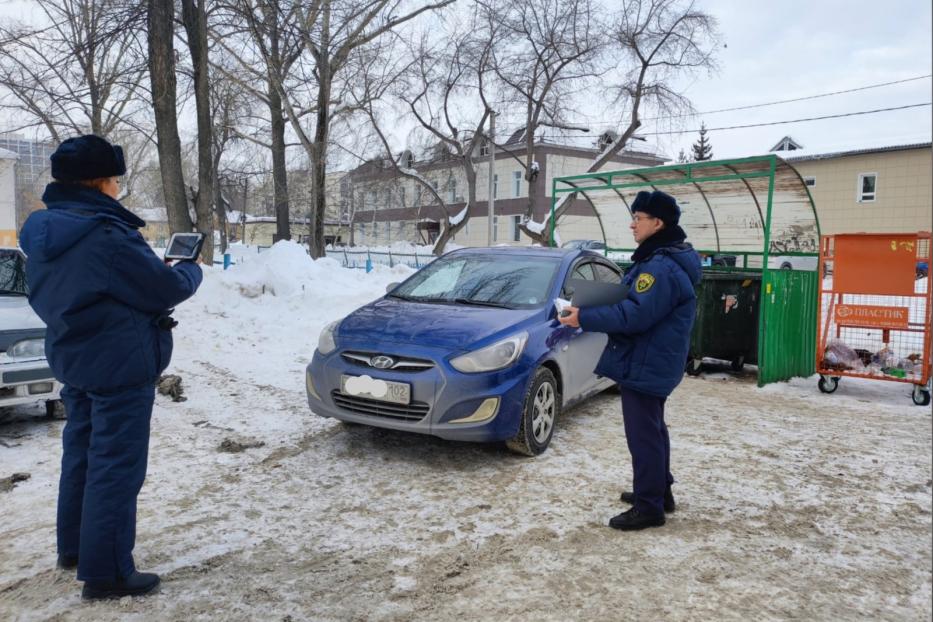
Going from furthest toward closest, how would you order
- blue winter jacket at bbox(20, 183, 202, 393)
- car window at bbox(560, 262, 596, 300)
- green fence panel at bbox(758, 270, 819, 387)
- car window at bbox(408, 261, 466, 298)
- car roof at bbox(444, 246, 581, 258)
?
green fence panel at bbox(758, 270, 819, 387)
car roof at bbox(444, 246, 581, 258)
car window at bbox(408, 261, 466, 298)
car window at bbox(560, 262, 596, 300)
blue winter jacket at bbox(20, 183, 202, 393)

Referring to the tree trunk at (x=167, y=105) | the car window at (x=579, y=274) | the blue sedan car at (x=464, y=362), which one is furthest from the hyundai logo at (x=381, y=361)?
the tree trunk at (x=167, y=105)

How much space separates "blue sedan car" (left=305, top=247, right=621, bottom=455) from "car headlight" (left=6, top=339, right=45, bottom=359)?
2.08 metres

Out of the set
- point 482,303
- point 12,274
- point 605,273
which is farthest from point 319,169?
point 482,303

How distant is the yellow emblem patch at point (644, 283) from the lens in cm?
333

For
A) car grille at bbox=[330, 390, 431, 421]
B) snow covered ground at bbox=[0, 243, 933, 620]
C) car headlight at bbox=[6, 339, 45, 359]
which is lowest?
snow covered ground at bbox=[0, 243, 933, 620]

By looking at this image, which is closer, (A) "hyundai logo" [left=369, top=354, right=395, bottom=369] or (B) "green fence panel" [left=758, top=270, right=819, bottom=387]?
(A) "hyundai logo" [left=369, top=354, right=395, bottom=369]

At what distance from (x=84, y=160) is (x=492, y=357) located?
261 cm

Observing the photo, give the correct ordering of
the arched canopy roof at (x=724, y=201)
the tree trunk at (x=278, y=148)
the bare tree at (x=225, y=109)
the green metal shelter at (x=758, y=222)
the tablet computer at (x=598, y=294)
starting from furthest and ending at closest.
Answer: the tree trunk at (x=278, y=148) < the bare tree at (x=225, y=109) < the arched canopy roof at (x=724, y=201) < the green metal shelter at (x=758, y=222) < the tablet computer at (x=598, y=294)

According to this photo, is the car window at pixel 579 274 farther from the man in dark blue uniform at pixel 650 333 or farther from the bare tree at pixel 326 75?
the bare tree at pixel 326 75

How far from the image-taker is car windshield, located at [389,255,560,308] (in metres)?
5.19

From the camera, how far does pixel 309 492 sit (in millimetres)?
4062

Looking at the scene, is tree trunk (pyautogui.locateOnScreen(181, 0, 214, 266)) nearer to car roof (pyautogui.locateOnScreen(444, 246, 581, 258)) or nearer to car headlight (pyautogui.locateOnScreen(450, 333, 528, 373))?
car roof (pyautogui.locateOnScreen(444, 246, 581, 258))

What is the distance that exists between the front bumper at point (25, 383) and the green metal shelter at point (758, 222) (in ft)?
20.4

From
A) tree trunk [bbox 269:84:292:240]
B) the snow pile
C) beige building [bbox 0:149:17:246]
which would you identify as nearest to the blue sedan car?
the snow pile
